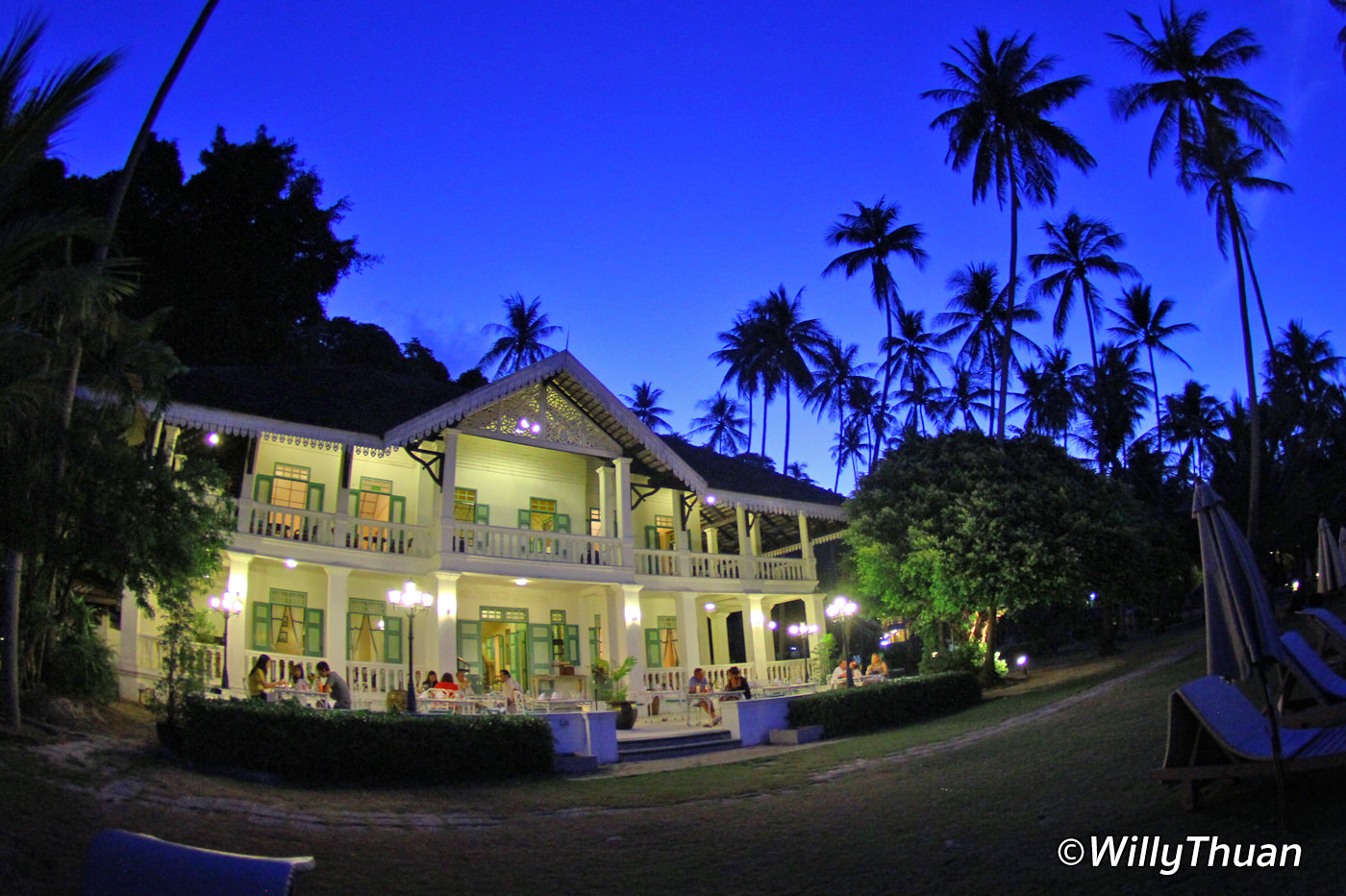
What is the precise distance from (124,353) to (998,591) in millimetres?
16511

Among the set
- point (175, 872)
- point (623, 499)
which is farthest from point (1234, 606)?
point (623, 499)

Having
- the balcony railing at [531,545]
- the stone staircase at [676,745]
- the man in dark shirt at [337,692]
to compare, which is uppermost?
the balcony railing at [531,545]

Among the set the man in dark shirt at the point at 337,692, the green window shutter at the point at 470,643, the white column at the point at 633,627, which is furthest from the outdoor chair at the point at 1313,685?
the green window shutter at the point at 470,643

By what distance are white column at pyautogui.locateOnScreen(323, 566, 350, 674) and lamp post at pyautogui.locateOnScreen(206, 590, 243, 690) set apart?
1.74m

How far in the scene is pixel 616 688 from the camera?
65.8ft

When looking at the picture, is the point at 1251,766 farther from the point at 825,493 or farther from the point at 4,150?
the point at 825,493

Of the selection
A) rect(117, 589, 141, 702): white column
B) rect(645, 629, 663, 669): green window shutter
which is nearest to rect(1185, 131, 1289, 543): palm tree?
rect(645, 629, 663, 669): green window shutter

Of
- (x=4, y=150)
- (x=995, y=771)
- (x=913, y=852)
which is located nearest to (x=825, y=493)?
(x=995, y=771)

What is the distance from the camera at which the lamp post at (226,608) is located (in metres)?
15.6

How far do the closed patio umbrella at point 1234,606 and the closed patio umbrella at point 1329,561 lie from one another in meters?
12.2

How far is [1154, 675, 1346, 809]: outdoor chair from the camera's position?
573cm

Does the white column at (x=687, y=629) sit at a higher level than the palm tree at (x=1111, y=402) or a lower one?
lower

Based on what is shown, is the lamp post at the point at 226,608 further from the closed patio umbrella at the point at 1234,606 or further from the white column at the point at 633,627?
the closed patio umbrella at the point at 1234,606

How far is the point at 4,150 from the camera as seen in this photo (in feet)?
15.4
